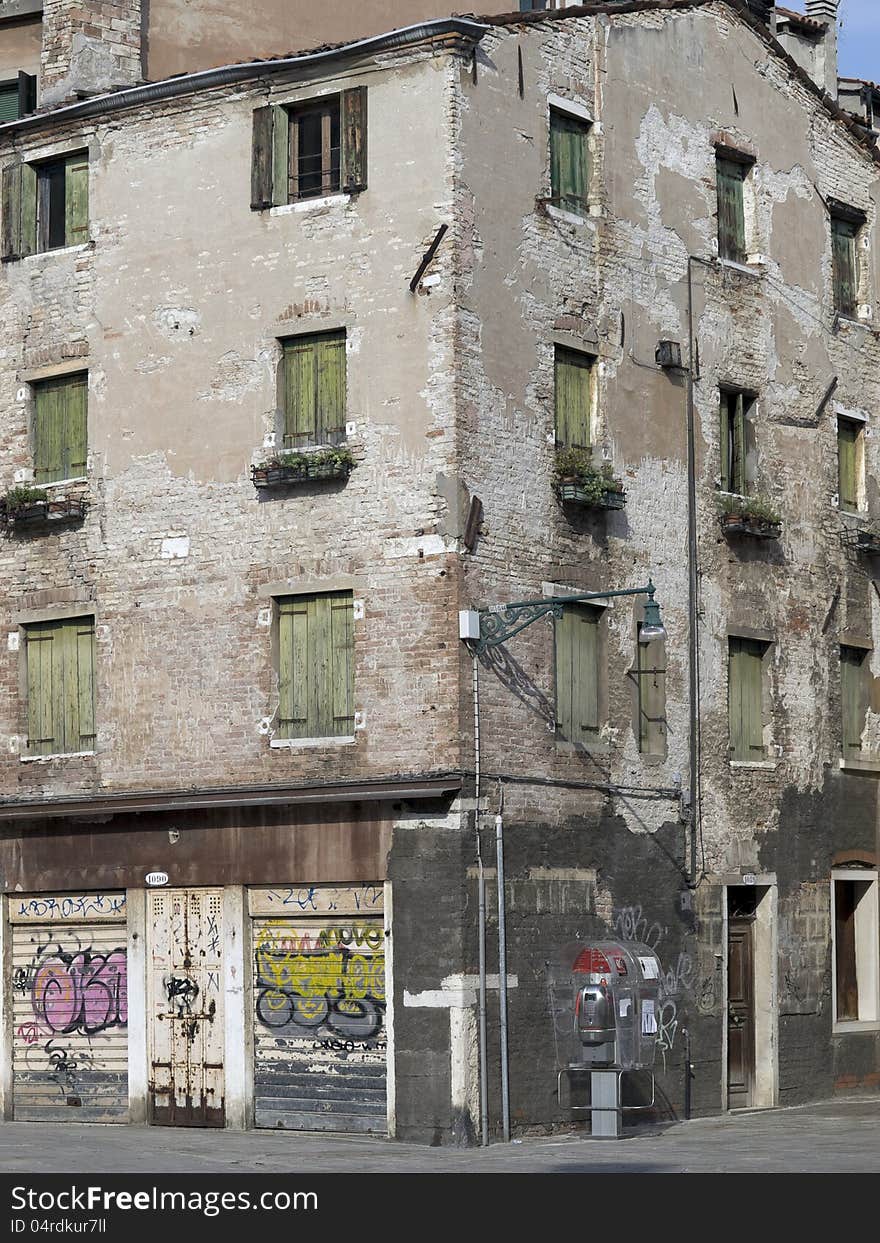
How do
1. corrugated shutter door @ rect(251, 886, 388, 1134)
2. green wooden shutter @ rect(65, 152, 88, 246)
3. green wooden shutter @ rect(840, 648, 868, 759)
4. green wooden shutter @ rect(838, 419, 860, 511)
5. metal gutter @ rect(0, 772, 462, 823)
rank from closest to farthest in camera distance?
metal gutter @ rect(0, 772, 462, 823) < corrugated shutter door @ rect(251, 886, 388, 1134) < green wooden shutter @ rect(65, 152, 88, 246) < green wooden shutter @ rect(840, 648, 868, 759) < green wooden shutter @ rect(838, 419, 860, 511)

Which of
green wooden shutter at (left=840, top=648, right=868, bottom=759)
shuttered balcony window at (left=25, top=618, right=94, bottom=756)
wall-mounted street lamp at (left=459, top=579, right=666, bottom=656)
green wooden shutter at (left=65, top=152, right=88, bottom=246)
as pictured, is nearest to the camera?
wall-mounted street lamp at (left=459, top=579, right=666, bottom=656)

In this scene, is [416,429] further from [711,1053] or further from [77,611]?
[711,1053]

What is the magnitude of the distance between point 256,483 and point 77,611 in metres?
3.10

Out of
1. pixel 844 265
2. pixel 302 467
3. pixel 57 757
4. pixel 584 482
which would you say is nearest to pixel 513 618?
pixel 584 482

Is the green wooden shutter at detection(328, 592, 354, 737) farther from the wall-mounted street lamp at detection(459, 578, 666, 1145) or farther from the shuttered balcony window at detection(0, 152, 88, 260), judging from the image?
the shuttered balcony window at detection(0, 152, 88, 260)

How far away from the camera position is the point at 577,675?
27844 mm

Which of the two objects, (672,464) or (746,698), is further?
(746,698)

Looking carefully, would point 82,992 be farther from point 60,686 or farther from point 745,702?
point 745,702

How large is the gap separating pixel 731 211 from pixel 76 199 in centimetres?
853

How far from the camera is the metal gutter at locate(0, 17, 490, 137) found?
26.7 metres

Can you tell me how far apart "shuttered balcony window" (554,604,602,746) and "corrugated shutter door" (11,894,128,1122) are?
5859 mm

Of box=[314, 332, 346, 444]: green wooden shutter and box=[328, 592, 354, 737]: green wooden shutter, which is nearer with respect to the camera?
box=[328, 592, 354, 737]: green wooden shutter

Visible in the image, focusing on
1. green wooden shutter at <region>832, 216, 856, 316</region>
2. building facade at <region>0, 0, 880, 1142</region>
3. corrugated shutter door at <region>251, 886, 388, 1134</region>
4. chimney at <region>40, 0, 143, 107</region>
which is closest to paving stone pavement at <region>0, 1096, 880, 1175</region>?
corrugated shutter door at <region>251, 886, 388, 1134</region>

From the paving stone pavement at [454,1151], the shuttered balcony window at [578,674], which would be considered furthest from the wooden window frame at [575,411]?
the paving stone pavement at [454,1151]
